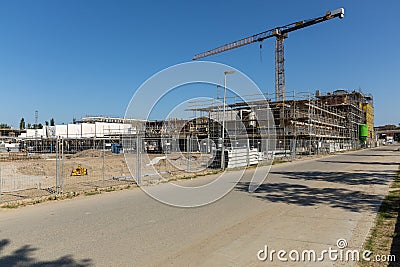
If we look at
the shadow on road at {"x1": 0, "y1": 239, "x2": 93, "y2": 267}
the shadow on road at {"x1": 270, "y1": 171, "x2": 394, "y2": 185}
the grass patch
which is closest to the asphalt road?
the shadow on road at {"x1": 0, "y1": 239, "x2": 93, "y2": 267}

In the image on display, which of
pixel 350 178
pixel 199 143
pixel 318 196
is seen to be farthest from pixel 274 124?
pixel 318 196

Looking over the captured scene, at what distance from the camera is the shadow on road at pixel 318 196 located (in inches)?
342

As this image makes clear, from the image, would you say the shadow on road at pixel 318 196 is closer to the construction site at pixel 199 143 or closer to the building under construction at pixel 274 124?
the construction site at pixel 199 143

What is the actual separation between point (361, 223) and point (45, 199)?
9219mm

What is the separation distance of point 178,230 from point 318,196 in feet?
19.4

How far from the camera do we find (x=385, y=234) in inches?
225

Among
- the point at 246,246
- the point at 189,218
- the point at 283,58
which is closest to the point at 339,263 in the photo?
the point at 246,246

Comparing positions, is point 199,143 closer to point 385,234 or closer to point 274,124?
point 274,124

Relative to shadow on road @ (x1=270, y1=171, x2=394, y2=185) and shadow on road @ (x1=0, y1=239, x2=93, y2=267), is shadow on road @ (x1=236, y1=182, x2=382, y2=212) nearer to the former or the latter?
shadow on road @ (x1=270, y1=171, x2=394, y2=185)

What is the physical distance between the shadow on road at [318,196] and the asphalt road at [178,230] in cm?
3

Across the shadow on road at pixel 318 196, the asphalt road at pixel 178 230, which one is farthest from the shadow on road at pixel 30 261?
the shadow on road at pixel 318 196

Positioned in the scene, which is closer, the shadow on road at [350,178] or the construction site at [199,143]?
the shadow on road at [350,178]

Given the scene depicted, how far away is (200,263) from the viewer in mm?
4453

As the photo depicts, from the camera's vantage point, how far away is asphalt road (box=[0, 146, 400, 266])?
4.71m
